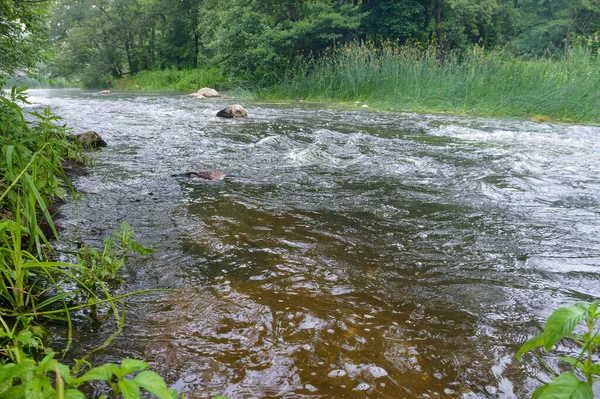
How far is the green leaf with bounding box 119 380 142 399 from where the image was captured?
857 mm

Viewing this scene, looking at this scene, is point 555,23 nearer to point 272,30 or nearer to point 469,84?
point 272,30

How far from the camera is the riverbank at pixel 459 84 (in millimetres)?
9414

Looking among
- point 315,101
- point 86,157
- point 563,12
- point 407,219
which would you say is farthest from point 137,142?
point 563,12

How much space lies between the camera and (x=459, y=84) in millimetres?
10938

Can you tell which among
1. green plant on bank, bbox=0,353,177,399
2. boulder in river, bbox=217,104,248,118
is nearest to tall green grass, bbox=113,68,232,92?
boulder in river, bbox=217,104,248,118

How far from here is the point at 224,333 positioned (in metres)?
1.80

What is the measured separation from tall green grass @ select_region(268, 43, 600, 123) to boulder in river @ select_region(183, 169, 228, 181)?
25.8 feet

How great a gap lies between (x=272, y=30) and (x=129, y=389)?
1709cm

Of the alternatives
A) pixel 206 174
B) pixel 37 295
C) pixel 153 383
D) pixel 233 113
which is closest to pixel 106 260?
pixel 37 295

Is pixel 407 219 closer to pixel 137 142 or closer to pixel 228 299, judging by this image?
pixel 228 299

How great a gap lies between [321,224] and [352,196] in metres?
0.85

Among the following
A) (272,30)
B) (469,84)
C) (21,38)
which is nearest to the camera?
(21,38)

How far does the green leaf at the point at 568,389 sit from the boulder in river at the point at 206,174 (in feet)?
12.5

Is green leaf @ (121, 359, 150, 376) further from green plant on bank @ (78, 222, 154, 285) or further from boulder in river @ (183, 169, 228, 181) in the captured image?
boulder in river @ (183, 169, 228, 181)
